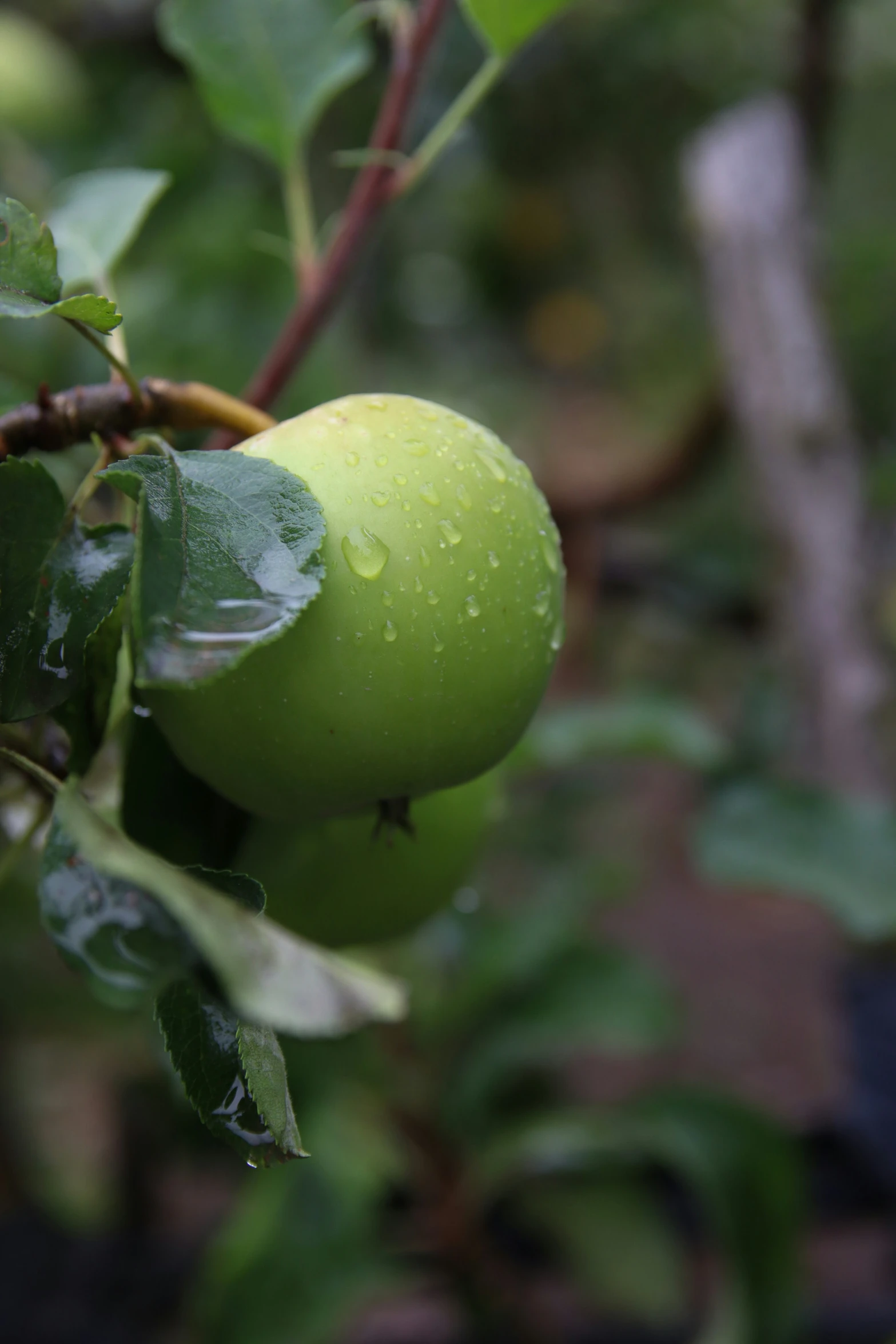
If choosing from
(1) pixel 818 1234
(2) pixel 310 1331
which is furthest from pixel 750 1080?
(2) pixel 310 1331

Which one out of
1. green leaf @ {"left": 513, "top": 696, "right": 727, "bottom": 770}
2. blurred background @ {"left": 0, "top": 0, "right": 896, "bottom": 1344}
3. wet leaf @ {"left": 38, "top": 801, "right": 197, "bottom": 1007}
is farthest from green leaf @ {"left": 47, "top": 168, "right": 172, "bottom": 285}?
green leaf @ {"left": 513, "top": 696, "right": 727, "bottom": 770}

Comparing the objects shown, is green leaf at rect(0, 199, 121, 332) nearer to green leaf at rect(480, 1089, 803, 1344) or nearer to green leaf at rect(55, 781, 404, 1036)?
green leaf at rect(55, 781, 404, 1036)

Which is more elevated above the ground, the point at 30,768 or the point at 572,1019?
the point at 30,768

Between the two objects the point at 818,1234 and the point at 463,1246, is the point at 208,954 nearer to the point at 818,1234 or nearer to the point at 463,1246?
the point at 463,1246

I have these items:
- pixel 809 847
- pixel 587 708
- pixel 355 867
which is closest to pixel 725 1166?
pixel 809 847

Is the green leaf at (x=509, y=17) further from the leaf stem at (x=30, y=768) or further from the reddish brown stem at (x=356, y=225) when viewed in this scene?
the leaf stem at (x=30, y=768)

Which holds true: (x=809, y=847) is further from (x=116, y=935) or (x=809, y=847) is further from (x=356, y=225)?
(x=116, y=935)
